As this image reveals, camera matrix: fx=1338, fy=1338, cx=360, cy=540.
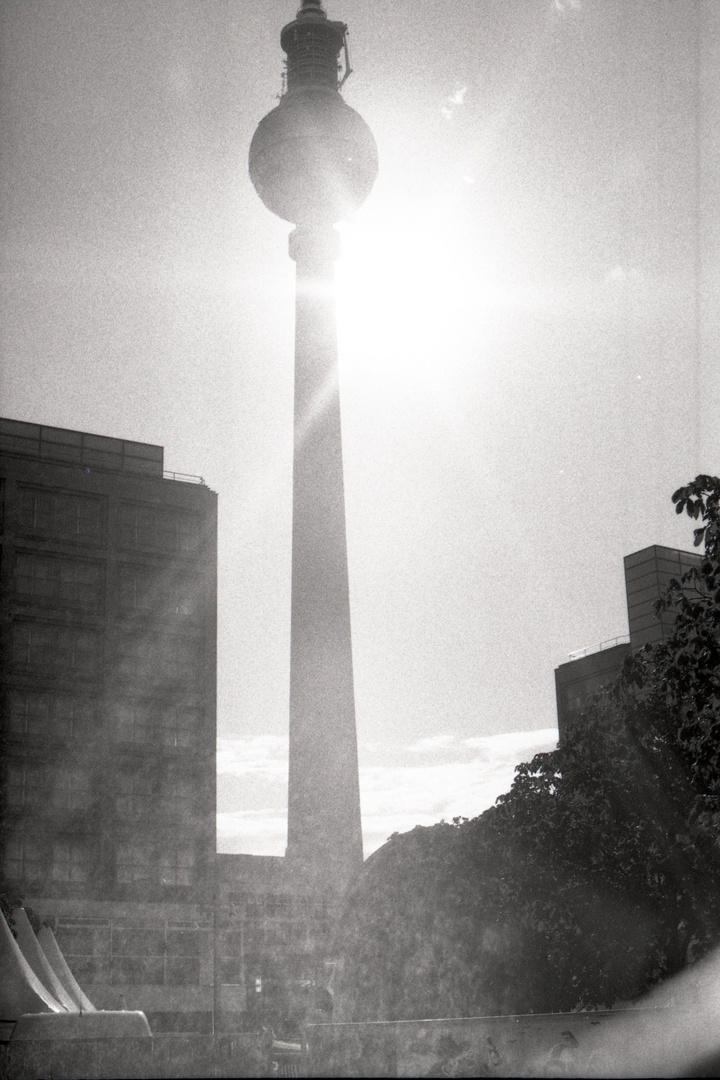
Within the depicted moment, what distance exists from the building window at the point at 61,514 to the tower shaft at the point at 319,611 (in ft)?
61.7

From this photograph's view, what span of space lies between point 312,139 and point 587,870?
3381 inches

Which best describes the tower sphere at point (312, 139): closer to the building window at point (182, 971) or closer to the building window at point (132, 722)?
the building window at point (132, 722)

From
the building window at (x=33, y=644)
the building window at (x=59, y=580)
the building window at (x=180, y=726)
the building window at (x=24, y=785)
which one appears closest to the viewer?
the building window at (x=24, y=785)

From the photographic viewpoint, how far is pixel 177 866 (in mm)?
84250

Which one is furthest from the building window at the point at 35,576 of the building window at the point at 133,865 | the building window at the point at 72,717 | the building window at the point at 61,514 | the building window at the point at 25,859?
the building window at the point at 133,865

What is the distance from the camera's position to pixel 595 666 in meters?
103

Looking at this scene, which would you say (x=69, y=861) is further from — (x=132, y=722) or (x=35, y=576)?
(x=35, y=576)

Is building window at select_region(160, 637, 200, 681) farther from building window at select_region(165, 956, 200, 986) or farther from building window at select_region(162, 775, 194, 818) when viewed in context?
building window at select_region(165, 956, 200, 986)

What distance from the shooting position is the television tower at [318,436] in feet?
318

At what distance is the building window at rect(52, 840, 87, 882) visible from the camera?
81.2m

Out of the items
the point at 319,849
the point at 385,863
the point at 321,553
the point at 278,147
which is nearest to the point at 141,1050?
the point at 385,863

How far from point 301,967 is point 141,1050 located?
64604 millimetres

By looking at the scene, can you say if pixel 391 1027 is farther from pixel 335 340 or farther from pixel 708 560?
pixel 335 340

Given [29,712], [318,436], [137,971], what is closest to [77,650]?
[29,712]
